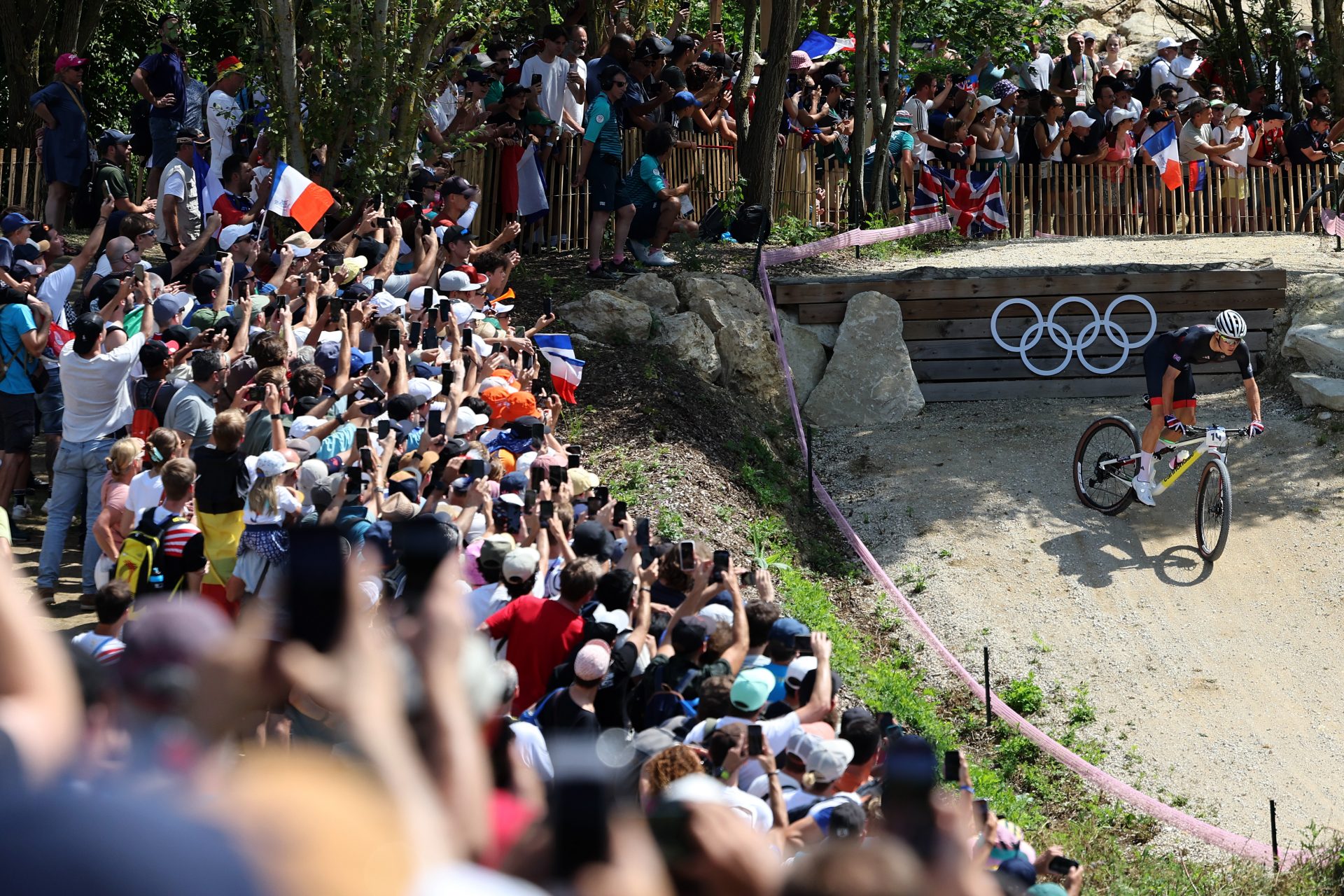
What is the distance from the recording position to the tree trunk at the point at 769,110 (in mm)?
15461

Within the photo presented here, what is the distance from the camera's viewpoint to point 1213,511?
1180 centimetres

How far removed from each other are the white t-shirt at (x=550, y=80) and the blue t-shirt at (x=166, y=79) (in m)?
3.50

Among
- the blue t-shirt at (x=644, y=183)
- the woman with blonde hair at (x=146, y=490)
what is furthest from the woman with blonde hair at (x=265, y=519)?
the blue t-shirt at (x=644, y=183)

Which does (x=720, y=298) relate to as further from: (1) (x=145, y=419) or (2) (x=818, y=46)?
(1) (x=145, y=419)

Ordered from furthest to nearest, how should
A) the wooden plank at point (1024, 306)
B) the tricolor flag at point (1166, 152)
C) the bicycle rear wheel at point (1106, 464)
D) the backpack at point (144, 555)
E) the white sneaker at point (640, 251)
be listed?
the tricolor flag at point (1166, 152) → the wooden plank at point (1024, 306) → the white sneaker at point (640, 251) → the bicycle rear wheel at point (1106, 464) → the backpack at point (144, 555)

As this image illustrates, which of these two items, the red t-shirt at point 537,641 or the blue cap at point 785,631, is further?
the blue cap at point 785,631

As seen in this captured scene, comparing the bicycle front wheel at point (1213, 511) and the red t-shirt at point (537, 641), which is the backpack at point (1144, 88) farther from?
the red t-shirt at point (537, 641)

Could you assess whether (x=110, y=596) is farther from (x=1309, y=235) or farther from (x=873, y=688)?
(x=1309, y=235)

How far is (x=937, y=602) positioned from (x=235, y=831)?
10192 mm

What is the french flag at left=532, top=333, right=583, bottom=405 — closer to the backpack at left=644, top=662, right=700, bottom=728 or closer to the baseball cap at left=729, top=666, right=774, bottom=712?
the backpack at left=644, top=662, right=700, bottom=728

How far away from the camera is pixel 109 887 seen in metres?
1.65

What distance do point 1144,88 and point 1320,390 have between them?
7.96 meters

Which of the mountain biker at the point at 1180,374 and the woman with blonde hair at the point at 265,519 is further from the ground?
the mountain biker at the point at 1180,374

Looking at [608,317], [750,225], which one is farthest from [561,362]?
[750,225]
